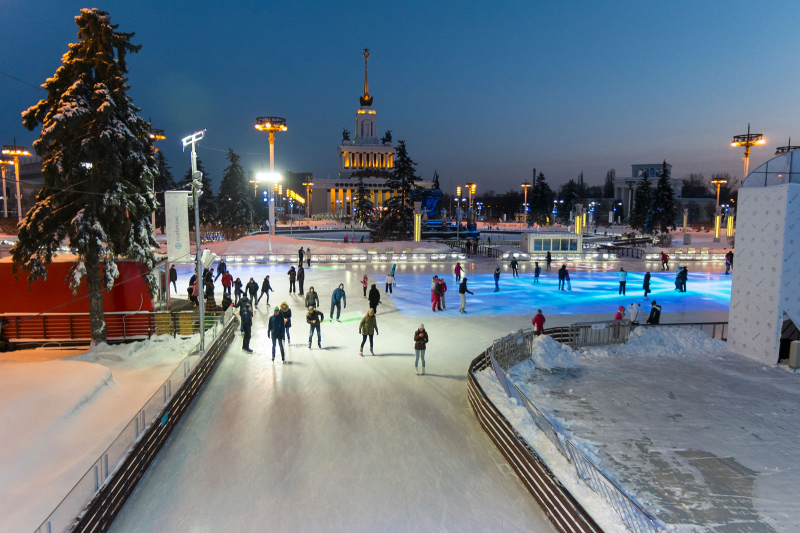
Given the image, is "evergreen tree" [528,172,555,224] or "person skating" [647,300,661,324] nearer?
"person skating" [647,300,661,324]

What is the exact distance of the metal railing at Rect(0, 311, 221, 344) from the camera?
1384cm

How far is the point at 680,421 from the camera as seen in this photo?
8.34m

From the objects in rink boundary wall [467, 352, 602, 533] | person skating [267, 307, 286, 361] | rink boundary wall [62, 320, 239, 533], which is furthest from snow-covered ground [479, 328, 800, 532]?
rink boundary wall [62, 320, 239, 533]

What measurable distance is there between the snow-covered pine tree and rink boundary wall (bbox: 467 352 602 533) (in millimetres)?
10568

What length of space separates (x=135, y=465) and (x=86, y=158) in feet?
31.8

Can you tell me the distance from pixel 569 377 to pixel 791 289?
6449 mm

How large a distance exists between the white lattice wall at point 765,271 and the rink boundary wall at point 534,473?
8547 mm

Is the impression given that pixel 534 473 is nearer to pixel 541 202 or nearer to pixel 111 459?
pixel 111 459

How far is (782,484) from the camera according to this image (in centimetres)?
646

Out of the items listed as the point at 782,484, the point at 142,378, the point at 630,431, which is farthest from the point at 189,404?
the point at 782,484

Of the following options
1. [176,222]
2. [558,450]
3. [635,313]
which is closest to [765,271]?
[635,313]

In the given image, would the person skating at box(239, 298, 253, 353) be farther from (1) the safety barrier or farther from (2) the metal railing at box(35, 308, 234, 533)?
(1) the safety barrier

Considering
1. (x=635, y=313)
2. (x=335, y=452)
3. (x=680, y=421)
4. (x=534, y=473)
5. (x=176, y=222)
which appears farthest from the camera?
(x=176, y=222)

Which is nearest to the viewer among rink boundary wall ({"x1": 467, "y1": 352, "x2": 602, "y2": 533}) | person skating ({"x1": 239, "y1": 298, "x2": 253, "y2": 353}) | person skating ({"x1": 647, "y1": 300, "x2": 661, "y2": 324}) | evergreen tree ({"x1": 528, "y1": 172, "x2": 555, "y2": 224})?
rink boundary wall ({"x1": 467, "y1": 352, "x2": 602, "y2": 533})
